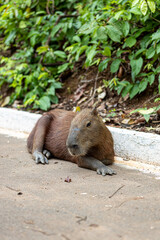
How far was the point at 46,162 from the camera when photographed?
13.9 feet

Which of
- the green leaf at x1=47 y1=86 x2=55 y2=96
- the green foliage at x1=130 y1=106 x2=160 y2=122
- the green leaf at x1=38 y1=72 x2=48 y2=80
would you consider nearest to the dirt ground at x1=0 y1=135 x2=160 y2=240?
the green foliage at x1=130 y1=106 x2=160 y2=122

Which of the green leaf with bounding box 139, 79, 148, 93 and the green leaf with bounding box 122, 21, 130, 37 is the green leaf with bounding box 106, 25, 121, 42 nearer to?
the green leaf with bounding box 122, 21, 130, 37

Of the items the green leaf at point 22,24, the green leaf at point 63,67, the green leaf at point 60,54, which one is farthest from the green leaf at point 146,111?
the green leaf at point 22,24

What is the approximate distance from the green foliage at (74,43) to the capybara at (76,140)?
45.8 inches

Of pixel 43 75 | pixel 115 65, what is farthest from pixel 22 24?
pixel 115 65

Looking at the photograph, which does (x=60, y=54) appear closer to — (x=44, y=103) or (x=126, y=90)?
(x=44, y=103)

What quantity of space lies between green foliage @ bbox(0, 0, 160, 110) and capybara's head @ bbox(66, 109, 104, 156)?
127 centimetres

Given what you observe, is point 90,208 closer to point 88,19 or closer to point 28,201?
point 28,201

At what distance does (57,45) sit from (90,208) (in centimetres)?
480

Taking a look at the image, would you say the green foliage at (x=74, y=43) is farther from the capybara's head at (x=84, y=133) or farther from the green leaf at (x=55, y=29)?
the capybara's head at (x=84, y=133)

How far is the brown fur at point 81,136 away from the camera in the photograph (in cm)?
387

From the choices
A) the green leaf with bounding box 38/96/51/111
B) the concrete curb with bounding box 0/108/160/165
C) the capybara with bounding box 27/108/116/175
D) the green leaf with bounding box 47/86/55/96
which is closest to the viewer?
the capybara with bounding box 27/108/116/175

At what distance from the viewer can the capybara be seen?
3799 mm

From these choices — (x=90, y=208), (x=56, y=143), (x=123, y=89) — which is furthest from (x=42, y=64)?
(x=90, y=208)
